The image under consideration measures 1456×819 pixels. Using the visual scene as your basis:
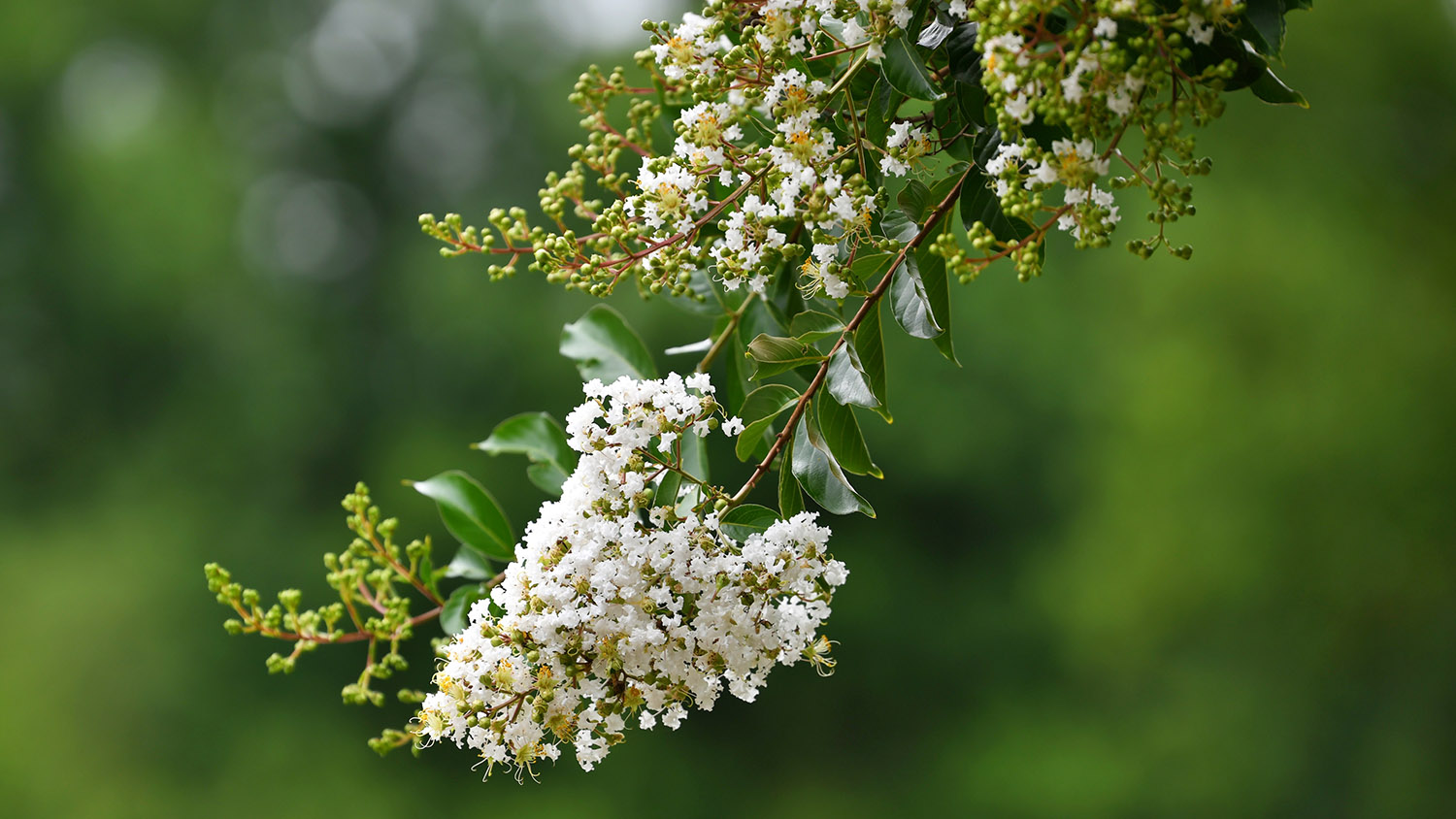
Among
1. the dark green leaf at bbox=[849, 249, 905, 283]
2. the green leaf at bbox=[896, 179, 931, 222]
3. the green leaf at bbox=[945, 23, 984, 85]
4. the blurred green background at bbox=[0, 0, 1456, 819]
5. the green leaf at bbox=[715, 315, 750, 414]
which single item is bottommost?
the dark green leaf at bbox=[849, 249, 905, 283]

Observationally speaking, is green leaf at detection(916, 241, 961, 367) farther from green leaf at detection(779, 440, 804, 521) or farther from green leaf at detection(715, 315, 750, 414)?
green leaf at detection(715, 315, 750, 414)

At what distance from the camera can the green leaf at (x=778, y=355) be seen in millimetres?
761

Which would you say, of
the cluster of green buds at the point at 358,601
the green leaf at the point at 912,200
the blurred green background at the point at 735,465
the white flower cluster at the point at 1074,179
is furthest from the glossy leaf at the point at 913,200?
the blurred green background at the point at 735,465

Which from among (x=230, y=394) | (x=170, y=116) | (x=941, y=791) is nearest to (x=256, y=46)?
(x=170, y=116)

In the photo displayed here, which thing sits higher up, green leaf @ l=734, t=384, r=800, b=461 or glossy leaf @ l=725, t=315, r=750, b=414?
glossy leaf @ l=725, t=315, r=750, b=414

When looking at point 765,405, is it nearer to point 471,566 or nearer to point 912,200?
point 912,200

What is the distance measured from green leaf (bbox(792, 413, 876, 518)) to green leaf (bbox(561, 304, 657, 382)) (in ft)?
0.96

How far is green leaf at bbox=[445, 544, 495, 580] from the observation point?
3.45ft

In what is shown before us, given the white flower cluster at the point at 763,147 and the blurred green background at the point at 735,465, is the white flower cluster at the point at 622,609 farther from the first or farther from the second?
the blurred green background at the point at 735,465

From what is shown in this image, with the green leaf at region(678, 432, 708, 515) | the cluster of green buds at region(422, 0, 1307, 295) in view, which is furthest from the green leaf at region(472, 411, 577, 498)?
the cluster of green buds at region(422, 0, 1307, 295)

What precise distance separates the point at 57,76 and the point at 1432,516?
8.59m

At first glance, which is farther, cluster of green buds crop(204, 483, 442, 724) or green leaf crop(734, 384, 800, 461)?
cluster of green buds crop(204, 483, 442, 724)

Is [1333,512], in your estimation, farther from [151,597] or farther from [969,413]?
[151,597]

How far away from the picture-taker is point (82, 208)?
718 centimetres
